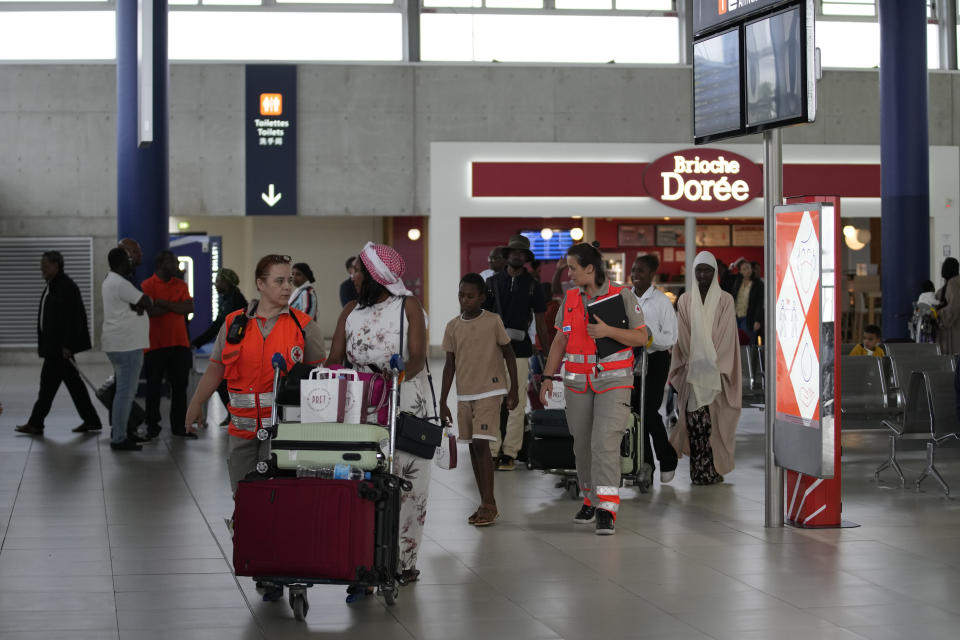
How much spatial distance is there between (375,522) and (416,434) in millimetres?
674

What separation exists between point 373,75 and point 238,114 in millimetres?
2369

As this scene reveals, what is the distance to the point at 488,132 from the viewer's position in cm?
2294

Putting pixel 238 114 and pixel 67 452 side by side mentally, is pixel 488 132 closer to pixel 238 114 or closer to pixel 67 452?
pixel 238 114

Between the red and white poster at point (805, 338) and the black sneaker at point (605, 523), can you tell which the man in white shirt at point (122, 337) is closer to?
the black sneaker at point (605, 523)

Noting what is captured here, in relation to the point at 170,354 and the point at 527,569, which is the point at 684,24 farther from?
the point at 527,569

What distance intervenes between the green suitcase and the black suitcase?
344cm

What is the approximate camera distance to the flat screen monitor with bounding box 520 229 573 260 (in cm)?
2483

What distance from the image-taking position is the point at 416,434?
5836mm

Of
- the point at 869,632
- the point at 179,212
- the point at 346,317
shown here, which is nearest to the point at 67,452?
the point at 346,317

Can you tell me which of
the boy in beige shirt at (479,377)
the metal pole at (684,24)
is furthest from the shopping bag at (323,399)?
the metal pole at (684,24)

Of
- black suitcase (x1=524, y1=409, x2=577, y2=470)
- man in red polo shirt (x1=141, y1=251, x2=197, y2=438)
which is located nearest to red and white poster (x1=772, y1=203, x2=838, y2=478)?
black suitcase (x1=524, y1=409, x2=577, y2=470)

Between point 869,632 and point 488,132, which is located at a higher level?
point 488,132

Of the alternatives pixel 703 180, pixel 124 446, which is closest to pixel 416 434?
pixel 124 446

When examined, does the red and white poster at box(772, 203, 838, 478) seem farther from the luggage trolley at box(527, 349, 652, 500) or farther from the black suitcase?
the black suitcase
